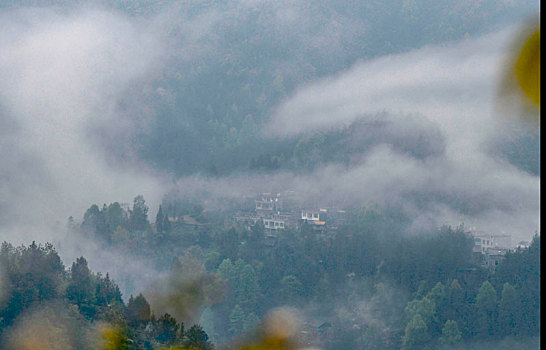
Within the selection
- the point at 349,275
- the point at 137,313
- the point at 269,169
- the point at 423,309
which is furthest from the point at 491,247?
the point at 137,313

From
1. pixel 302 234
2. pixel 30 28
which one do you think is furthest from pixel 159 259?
pixel 30 28

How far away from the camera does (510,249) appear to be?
17.5 ft

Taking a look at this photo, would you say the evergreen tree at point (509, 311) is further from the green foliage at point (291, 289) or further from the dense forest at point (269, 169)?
the green foliage at point (291, 289)

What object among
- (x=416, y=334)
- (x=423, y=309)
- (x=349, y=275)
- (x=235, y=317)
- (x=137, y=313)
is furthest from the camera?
(x=349, y=275)

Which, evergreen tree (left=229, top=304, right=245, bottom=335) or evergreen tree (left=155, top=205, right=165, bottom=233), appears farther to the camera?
evergreen tree (left=155, top=205, right=165, bottom=233)

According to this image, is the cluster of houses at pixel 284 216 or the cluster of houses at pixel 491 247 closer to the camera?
the cluster of houses at pixel 491 247

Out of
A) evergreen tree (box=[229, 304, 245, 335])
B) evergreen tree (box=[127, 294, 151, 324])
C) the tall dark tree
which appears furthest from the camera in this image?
the tall dark tree

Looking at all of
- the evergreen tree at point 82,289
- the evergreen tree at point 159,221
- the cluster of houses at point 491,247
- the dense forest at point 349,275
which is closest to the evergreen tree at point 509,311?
the dense forest at point 349,275

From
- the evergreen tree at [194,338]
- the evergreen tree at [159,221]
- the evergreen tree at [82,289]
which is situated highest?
the evergreen tree at [159,221]

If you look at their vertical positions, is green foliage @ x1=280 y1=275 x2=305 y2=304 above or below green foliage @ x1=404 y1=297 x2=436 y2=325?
above

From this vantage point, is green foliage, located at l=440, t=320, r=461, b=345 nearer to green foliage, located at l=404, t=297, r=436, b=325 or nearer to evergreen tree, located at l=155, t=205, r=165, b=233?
green foliage, located at l=404, t=297, r=436, b=325

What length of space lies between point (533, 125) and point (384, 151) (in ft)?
23.4

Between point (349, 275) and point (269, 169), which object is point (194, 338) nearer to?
point (349, 275)

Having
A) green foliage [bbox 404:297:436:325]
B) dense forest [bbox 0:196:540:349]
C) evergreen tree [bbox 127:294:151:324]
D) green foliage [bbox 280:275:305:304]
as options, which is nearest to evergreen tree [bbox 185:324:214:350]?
evergreen tree [bbox 127:294:151:324]
